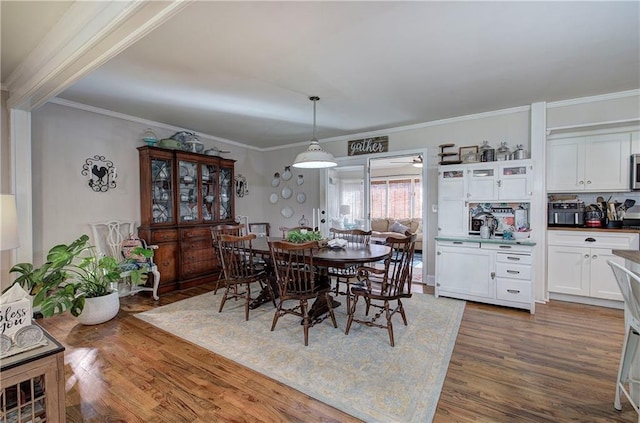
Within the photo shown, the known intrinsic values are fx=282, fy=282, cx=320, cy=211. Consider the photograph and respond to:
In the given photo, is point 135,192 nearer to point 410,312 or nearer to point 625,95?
point 410,312

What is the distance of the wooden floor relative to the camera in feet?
5.57

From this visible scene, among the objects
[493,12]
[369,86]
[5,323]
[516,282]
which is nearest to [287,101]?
[369,86]

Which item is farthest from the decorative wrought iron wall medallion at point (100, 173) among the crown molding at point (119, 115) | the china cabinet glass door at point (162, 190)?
the crown molding at point (119, 115)

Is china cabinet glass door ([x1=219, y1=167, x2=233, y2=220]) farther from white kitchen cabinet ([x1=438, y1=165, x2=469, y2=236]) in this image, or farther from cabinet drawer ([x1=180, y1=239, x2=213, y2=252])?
white kitchen cabinet ([x1=438, y1=165, x2=469, y2=236])

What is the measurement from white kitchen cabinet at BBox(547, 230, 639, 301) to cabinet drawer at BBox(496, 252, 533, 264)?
0.70m

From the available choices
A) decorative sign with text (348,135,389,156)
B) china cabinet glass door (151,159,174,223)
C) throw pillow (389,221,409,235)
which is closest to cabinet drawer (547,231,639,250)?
decorative sign with text (348,135,389,156)

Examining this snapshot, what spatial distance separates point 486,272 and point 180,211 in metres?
4.29

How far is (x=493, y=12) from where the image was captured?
1.84 meters

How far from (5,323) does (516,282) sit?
14.0 feet

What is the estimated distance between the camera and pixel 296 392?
6.20ft

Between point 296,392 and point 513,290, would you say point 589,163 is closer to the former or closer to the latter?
point 513,290

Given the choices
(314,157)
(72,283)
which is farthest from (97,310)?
(314,157)

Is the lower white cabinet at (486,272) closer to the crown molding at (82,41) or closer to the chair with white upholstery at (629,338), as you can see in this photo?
the chair with white upholstery at (629,338)

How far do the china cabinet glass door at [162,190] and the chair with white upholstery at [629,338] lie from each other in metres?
4.66
